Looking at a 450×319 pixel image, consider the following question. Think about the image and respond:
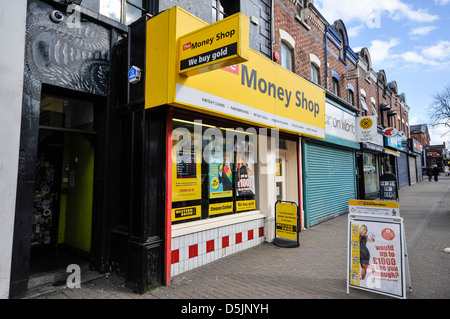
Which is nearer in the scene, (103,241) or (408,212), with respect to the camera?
(103,241)

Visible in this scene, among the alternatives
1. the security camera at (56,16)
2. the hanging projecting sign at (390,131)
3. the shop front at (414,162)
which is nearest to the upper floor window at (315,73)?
the hanging projecting sign at (390,131)

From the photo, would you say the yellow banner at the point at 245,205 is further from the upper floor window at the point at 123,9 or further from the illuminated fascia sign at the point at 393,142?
the illuminated fascia sign at the point at 393,142

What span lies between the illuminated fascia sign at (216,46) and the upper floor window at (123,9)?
6.23 feet

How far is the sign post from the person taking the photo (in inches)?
237

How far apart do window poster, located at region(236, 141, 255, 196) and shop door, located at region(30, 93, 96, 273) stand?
308 cm

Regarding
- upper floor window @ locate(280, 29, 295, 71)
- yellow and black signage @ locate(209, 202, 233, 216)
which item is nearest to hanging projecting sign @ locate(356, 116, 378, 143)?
upper floor window @ locate(280, 29, 295, 71)

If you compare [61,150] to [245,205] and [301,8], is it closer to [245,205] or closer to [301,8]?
[245,205]

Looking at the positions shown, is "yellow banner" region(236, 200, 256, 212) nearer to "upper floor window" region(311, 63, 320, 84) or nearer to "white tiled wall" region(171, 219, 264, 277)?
"white tiled wall" region(171, 219, 264, 277)

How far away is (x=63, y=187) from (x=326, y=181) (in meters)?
8.04

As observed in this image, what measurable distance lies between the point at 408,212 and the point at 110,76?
1143 cm

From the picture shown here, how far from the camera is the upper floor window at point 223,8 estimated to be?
21.1 feet
